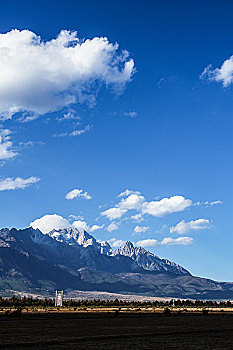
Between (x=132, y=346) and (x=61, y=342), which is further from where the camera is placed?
(x=61, y=342)

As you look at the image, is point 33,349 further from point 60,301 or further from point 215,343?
point 60,301

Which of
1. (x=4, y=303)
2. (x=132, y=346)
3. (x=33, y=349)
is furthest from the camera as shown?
(x=4, y=303)

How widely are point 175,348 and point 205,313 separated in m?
75.7

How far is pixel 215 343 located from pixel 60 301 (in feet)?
430

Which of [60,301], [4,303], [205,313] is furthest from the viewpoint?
[60,301]

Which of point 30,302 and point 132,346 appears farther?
point 30,302

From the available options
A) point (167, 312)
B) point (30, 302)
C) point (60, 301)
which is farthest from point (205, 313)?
point (30, 302)

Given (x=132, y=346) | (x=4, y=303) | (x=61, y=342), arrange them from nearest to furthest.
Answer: (x=132, y=346)
(x=61, y=342)
(x=4, y=303)

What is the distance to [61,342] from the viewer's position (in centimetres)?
3175

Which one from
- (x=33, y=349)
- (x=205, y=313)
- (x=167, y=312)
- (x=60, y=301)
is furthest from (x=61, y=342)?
(x=60, y=301)

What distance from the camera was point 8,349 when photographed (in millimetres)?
27250

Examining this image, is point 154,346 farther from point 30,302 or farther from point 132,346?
point 30,302

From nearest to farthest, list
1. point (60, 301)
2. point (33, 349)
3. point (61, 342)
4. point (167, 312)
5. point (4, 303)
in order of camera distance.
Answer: point (33, 349) → point (61, 342) → point (167, 312) → point (4, 303) → point (60, 301)

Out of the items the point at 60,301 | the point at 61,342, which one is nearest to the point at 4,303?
the point at 60,301
